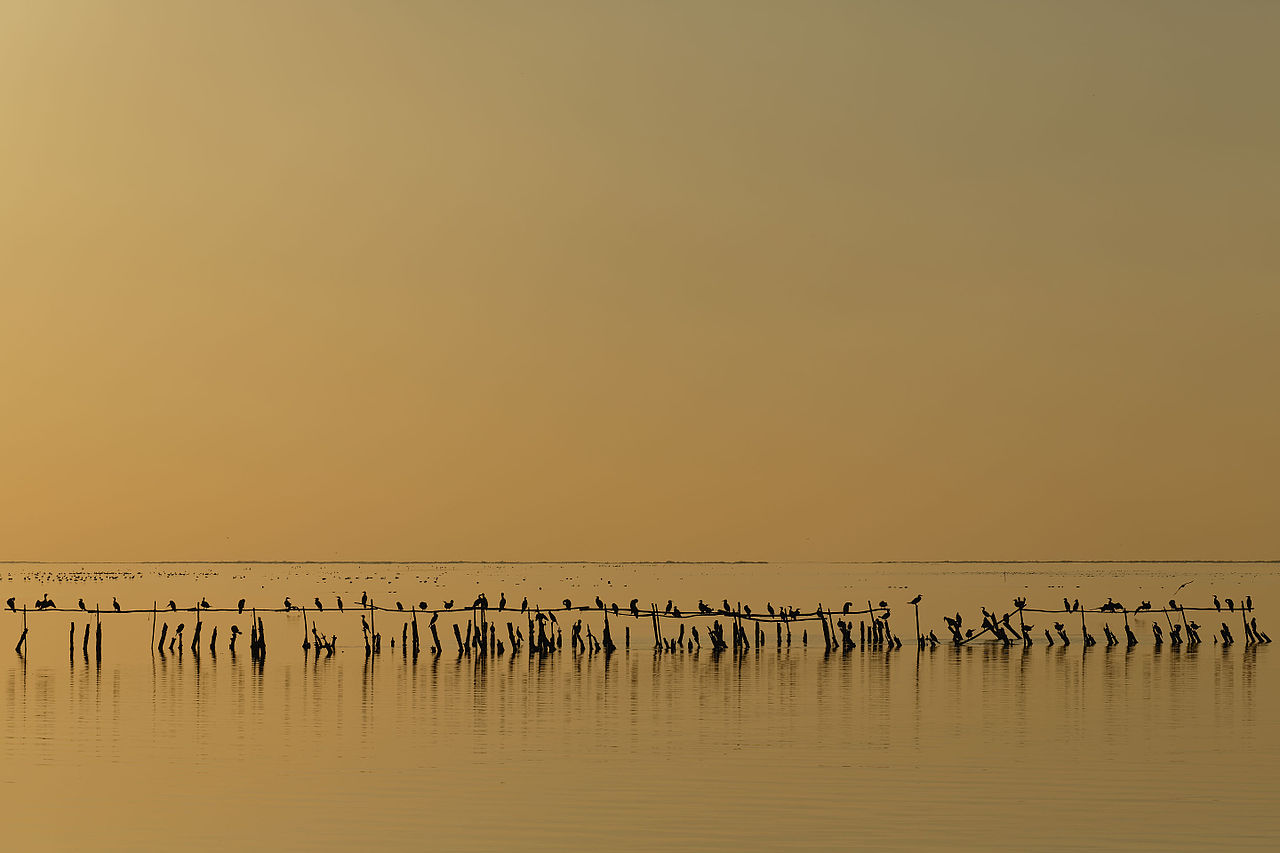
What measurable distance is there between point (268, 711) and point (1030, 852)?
2068 centimetres

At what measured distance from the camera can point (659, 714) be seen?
35.4 m

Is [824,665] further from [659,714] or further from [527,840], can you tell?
[527,840]

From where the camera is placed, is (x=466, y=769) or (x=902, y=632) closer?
(x=466, y=769)

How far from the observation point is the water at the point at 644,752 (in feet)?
71.5

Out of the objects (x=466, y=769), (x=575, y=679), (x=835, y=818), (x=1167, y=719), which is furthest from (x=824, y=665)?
(x=835, y=818)

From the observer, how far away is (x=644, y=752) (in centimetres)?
2923

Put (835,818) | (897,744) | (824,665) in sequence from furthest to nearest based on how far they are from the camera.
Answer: (824,665) < (897,744) < (835,818)

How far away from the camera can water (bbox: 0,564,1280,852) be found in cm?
2180

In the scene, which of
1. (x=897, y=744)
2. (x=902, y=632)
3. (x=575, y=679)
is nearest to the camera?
(x=897, y=744)

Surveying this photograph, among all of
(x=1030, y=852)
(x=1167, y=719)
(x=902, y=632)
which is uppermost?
(x=902, y=632)

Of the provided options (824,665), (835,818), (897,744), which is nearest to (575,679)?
(824,665)

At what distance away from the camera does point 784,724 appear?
1314 inches

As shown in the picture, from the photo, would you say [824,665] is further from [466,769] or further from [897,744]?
[466,769]

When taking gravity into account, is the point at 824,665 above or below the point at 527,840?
above
